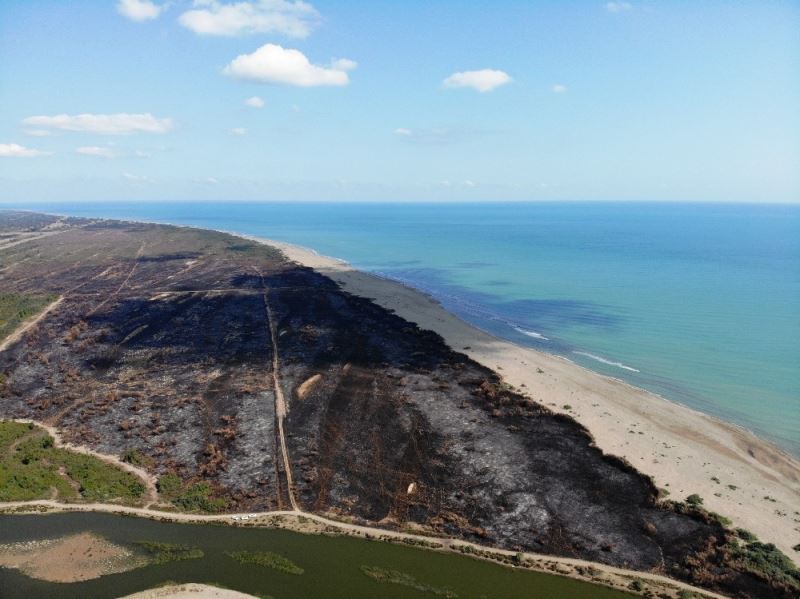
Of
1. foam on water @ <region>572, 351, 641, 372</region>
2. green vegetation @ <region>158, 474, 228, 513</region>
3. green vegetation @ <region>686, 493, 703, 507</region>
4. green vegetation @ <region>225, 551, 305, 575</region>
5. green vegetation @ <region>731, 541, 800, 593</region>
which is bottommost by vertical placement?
green vegetation @ <region>225, 551, 305, 575</region>

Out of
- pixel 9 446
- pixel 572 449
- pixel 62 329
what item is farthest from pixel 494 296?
pixel 9 446

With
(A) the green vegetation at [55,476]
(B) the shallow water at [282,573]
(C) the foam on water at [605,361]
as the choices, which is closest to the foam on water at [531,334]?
(C) the foam on water at [605,361]

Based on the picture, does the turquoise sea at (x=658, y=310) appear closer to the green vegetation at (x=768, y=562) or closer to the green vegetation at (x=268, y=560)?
the green vegetation at (x=768, y=562)

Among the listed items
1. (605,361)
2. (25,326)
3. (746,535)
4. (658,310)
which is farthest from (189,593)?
(658,310)

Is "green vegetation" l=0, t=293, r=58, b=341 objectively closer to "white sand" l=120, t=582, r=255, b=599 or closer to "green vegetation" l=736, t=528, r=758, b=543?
"white sand" l=120, t=582, r=255, b=599

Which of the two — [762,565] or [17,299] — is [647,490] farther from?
[17,299]

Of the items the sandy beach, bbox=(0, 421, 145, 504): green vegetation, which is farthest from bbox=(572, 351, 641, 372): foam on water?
bbox=(0, 421, 145, 504): green vegetation

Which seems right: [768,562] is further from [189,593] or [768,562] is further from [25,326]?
[25,326]
